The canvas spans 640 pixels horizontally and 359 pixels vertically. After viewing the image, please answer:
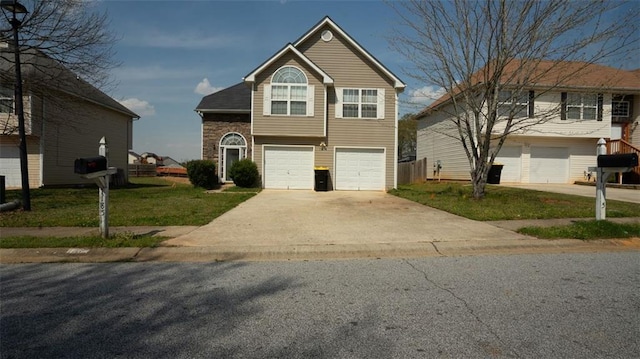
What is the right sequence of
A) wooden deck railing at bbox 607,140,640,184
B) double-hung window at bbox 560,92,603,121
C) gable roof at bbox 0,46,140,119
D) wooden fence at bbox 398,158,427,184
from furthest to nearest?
wooden fence at bbox 398,158,427,184
double-hung window at bbox 560,92,603,121
wooden deck railing at bbox 607,140,640,184
gable roof at bbox 0,46,140,119

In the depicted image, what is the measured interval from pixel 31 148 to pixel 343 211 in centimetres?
1707

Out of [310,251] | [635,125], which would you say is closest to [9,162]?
[310,251]

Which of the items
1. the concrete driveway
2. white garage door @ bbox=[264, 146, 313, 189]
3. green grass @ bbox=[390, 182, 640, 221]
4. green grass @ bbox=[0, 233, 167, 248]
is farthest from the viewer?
white garage door @ bbox=[264, 146, 313, 189]

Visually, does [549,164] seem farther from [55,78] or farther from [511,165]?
[55,78]

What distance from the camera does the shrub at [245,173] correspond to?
18250 mm

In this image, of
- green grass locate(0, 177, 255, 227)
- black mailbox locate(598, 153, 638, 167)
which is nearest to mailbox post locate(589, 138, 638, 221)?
black mailbox locate(598, 153, 638, 167)

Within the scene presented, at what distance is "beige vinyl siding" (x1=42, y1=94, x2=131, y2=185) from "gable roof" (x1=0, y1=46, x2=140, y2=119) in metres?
0.50

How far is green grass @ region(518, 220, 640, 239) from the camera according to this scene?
283 inches

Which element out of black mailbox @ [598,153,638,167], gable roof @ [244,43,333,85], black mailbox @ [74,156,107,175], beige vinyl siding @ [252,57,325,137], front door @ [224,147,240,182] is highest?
gable roof @ [244,43,333,85]

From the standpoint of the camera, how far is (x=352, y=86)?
64.4 ft

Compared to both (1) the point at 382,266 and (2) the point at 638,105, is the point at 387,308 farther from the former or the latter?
(2) the point at 638,105

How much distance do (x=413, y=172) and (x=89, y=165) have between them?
65.2ft

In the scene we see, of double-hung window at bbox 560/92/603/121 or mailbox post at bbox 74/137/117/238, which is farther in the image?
double-hung window at bbox 560/92/603/121

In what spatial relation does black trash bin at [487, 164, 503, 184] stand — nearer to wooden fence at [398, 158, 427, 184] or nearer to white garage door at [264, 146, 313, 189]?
wooden fence at [398, 158, 427, 184]
